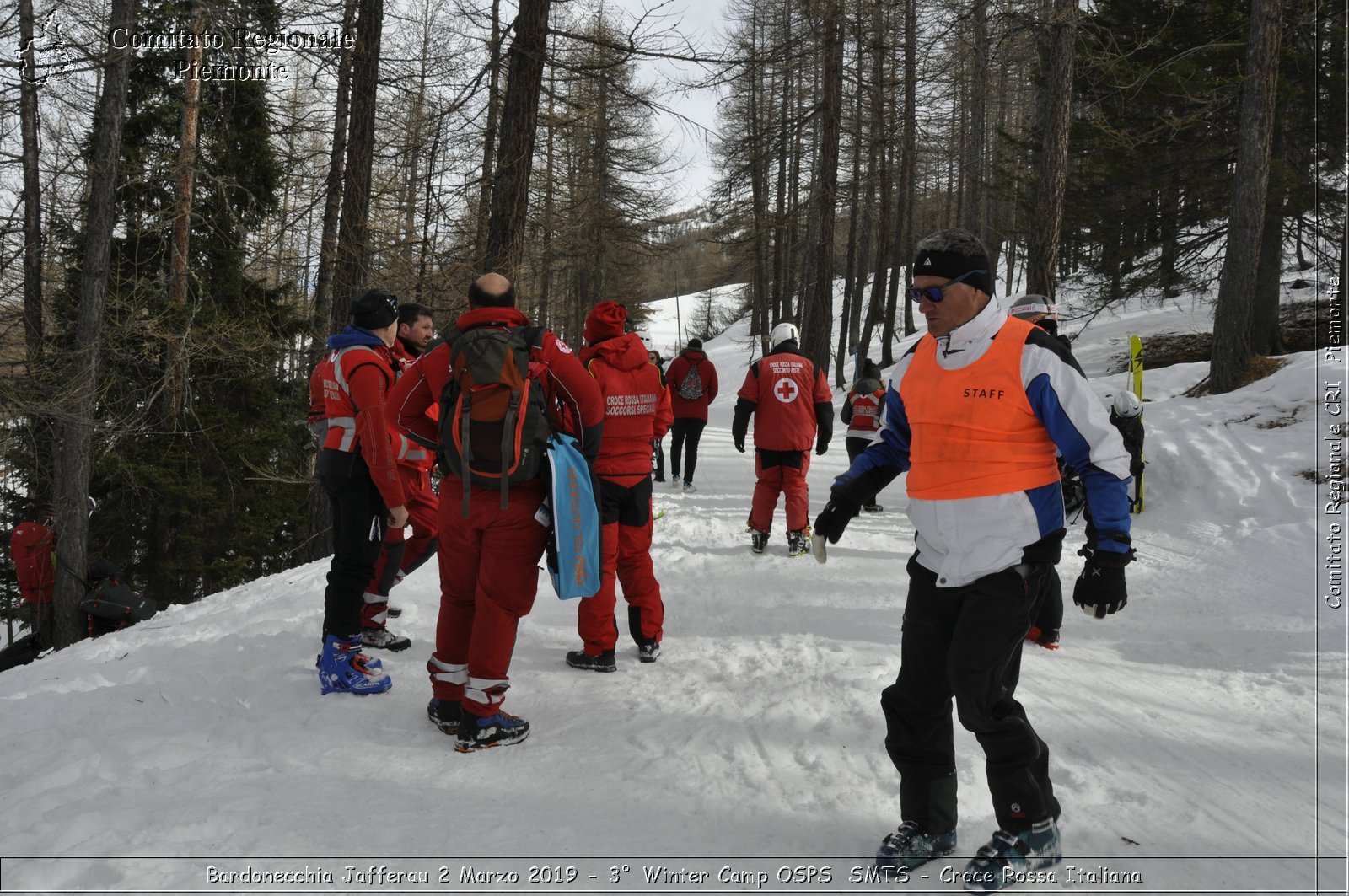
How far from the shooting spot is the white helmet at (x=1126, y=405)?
223 inches

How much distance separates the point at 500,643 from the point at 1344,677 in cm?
471

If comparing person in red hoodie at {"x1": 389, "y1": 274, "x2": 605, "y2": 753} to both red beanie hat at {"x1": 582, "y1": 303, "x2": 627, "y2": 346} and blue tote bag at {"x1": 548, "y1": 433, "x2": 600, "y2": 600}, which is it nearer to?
blue tote bag at {"x1": 548, "y1": 433, "x2": 600, "y2": 600}

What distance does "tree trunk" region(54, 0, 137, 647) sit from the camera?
979cm

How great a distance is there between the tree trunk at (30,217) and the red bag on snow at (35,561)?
2.20 meters

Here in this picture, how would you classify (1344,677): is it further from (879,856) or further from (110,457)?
(110,457)

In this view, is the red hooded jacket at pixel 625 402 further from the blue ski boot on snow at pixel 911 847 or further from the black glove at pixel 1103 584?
the black glove at pixel 1103 584

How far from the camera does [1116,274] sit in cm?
1537

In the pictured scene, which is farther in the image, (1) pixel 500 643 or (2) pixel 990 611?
(1) pixel 500 643

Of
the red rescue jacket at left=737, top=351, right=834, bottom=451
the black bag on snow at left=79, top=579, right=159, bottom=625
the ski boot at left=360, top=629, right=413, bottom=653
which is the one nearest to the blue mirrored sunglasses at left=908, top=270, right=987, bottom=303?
the ski boot at left=360, top=629, right=413, bottom=653

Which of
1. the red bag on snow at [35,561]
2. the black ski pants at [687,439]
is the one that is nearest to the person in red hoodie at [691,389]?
the black ski pants at [687,439]

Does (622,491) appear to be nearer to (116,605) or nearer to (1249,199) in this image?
(116,605)

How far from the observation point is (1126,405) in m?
5.70

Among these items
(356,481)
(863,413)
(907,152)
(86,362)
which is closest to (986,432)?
(356,481)

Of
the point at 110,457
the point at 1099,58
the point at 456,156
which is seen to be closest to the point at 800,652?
the point at 456,156
